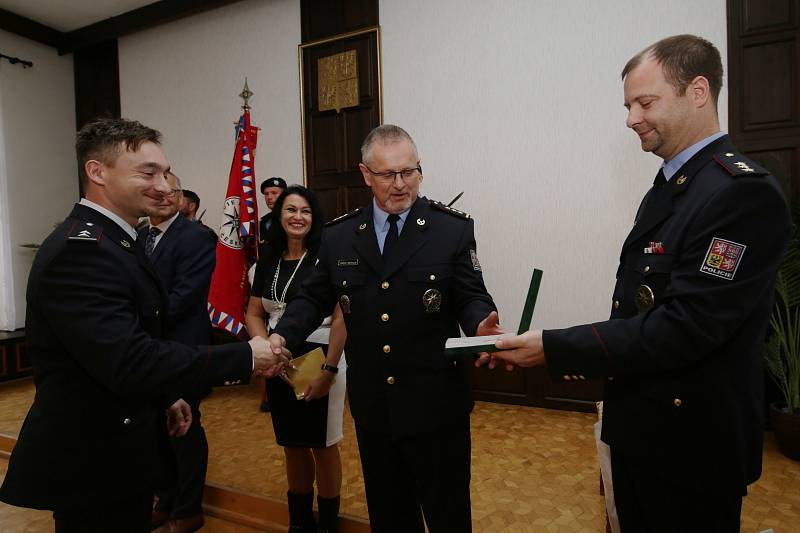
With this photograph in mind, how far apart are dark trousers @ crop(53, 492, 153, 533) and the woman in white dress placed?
748 mm

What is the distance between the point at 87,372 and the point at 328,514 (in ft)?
4.32

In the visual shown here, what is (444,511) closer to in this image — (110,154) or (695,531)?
(695,531)

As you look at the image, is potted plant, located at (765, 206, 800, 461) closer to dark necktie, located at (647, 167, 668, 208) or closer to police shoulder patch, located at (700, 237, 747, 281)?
dark necktie, located at (647, 167, 668, 208)

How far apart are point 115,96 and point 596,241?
543 cm

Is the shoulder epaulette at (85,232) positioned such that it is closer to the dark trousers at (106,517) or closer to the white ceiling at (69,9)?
the dark trousers at (106,517)

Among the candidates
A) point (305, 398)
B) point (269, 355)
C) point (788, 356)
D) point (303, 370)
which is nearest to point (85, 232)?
point (269, 355)

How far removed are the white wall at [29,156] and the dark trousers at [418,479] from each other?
5533 millimetres

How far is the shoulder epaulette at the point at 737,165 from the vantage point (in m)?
1.11

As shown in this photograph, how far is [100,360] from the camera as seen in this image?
4.27 ft

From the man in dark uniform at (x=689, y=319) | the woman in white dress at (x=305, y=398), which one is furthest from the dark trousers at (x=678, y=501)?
the woman in white dress at (x=305, y=398)

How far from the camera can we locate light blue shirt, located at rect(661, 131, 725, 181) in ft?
4.09

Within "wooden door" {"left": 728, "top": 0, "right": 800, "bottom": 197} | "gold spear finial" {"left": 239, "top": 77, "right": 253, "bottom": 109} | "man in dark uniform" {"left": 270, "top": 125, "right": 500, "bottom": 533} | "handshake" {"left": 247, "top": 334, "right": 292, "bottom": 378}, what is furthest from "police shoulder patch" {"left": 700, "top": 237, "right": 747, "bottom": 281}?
"gold spear finial" {"left": 239, "top": 77, "right": 253, "bottom": 109}

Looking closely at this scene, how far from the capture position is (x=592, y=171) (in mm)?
3883

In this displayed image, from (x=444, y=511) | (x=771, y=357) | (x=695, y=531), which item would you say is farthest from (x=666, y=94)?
(x=771, y=357)
